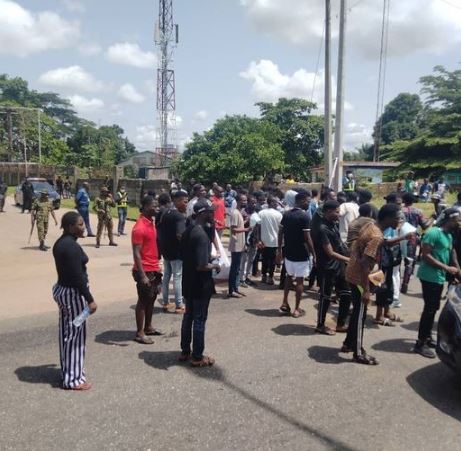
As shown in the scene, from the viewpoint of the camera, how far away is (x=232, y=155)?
23.2 meters

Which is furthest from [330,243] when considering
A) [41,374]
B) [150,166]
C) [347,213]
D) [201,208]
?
[150,166]

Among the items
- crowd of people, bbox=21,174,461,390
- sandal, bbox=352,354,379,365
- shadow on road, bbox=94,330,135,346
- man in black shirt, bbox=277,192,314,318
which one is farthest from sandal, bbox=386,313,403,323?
shadow on road, bbox=94,330,135,346

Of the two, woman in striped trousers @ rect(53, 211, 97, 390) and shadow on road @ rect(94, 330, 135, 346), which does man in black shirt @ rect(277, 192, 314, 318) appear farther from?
woman in striped trousers @ rect(53, 211, 97, 390)

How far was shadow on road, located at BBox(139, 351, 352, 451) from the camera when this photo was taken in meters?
3.87

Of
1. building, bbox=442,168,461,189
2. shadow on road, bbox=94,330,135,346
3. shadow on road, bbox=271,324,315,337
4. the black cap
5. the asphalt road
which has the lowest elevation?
shadow on road, bbox=94,330,135,346

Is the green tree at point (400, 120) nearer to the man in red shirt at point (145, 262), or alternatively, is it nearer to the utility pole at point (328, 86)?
the utility pole at point (328, 86)

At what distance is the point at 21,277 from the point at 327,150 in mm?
8756

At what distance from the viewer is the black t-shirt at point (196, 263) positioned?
5066mm

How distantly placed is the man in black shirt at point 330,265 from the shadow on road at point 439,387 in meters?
1.34

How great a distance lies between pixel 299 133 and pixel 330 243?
3155cm

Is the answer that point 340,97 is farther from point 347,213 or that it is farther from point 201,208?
point 201,208

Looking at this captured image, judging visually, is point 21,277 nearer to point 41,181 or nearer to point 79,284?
point 79,284

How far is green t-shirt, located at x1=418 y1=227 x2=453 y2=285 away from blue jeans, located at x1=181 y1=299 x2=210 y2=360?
2.48 metres

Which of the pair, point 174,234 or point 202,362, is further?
point 174,234
